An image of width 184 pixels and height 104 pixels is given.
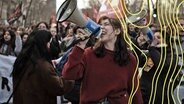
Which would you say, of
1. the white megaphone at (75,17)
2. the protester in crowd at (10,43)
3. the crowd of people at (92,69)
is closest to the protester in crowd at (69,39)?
the crowd of people at (92,69)

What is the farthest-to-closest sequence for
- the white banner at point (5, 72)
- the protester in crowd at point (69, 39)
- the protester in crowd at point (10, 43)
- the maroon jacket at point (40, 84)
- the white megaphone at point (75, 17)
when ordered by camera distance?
1. the protester in crowd at point (10, 43)
2. the white banner at point (5, 72)
3. the protester in crowd at point (69, 39)
4. the maroon jacket at point (40, 84)
5. the white megaphone at point (75, 17)

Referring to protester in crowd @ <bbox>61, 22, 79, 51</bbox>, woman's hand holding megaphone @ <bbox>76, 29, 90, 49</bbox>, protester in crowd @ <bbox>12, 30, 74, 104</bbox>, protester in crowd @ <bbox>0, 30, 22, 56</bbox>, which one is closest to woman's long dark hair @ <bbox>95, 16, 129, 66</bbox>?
woman's hand holding megaphone @ <bbox>76, 29, 90, 49</bbox>

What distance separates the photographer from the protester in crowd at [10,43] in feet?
31.6

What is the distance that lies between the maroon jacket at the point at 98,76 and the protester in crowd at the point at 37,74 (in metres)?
0.57

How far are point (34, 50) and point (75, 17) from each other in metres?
0.85

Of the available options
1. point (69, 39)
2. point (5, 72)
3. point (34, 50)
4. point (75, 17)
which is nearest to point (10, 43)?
point (5, 72)

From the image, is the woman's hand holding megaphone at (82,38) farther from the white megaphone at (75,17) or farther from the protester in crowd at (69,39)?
the protester in crowd at (69,39)

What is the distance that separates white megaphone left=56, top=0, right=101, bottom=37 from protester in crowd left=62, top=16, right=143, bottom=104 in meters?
0.10

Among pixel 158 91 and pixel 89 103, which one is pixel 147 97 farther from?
pixel 89 103

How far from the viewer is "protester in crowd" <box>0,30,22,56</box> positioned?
9.62 m

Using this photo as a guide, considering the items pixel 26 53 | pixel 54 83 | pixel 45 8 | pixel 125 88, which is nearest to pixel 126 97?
pixel 125 88

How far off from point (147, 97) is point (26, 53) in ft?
5.18

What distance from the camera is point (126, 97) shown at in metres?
4.79

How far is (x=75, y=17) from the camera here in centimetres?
473
